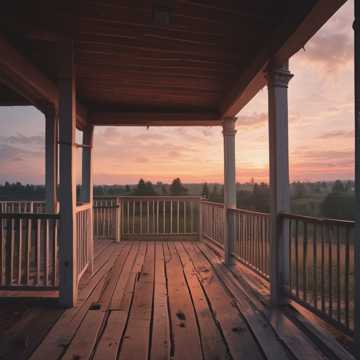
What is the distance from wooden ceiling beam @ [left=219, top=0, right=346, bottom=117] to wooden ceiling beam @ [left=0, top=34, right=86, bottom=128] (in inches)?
93.8

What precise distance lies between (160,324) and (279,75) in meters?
2.48

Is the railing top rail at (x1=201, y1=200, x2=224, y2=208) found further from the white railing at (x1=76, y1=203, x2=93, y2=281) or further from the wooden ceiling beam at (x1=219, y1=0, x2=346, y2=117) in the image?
the white railing at (x1=76, y1=203, x2=93, y2=281)

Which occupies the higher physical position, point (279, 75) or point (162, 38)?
point (162, 38)

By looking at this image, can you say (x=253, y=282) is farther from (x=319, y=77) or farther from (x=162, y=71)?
(x=319, y=77)

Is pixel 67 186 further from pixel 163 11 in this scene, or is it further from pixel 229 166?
pixel 229 166

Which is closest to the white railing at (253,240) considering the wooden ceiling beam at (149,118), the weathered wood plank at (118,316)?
the weathered wood plank at (118,316)

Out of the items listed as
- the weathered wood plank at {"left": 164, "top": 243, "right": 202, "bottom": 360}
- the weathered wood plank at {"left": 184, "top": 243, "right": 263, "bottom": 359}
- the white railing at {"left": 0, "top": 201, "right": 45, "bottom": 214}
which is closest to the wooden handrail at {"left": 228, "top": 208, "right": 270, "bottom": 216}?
the weathered wood plank at {"left": 184, "top": 243, "right": 263, "bottom": 359}

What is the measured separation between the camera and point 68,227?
3096mm

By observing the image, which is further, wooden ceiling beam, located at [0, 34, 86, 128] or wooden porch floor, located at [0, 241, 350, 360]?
wooden ceiling beam, located at [0, 34, 86, 128]

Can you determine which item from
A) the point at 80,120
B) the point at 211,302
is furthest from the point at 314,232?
the point at 80,120

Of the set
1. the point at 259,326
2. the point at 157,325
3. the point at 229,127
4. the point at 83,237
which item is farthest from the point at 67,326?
the point at 229,127

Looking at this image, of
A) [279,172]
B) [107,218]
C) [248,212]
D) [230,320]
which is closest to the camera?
[230,320]

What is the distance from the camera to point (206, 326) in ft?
8.44

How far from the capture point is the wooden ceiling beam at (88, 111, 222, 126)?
529cm
